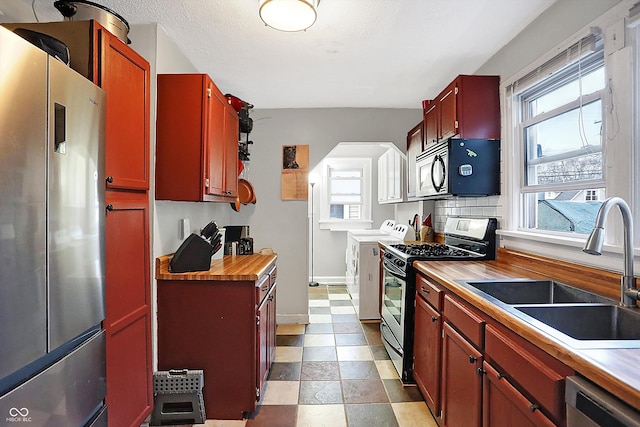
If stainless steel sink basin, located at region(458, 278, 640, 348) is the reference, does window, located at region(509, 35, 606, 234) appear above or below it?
above

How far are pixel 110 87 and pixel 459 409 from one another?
219cm

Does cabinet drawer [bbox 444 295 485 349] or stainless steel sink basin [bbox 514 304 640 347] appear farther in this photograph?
cabinet drawer [bbox 444 295 485 349]

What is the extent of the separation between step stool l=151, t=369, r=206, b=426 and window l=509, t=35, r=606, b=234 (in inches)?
91.8

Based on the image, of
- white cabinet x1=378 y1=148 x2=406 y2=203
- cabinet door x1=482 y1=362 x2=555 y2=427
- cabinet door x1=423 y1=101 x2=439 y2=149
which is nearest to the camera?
cabinet door x1=482 y1=362 x2=555 y2=427

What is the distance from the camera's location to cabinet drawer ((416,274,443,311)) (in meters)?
1.91

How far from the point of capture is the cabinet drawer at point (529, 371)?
0.96m

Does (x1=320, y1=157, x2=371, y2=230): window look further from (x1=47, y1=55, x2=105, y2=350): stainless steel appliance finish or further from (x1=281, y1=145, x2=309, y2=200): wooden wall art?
(x1=47, y1=55, x2=105, y2=350): stainless steel appliance finish

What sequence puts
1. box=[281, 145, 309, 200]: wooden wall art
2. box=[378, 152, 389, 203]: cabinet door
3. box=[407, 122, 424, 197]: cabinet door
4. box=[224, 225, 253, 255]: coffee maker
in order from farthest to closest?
box=[378, 152, 389, 203]: cabinet door
box=[281, 145, 309, 200]: wooden wall art
box=[407, 122, 424, 197]: cabinet door
box=[224, 225, 253, 255]: coffee maker

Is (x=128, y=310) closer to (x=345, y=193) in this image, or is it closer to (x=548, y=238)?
(x=548, y=238)

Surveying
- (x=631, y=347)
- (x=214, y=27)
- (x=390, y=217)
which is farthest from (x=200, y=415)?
(x=390, y=217)

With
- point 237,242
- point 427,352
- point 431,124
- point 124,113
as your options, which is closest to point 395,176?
point 431,124

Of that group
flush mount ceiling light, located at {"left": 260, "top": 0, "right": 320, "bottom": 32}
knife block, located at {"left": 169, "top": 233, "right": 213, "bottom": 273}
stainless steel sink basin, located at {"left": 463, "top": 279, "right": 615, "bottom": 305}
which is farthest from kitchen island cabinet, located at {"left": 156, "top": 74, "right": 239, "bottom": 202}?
stainless steel sink basin, located at {"left": 463, "top": 279, "right": 615, "bottom": 305}

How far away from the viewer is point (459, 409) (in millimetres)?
1620

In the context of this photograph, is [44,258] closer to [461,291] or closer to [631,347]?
[461,291]
